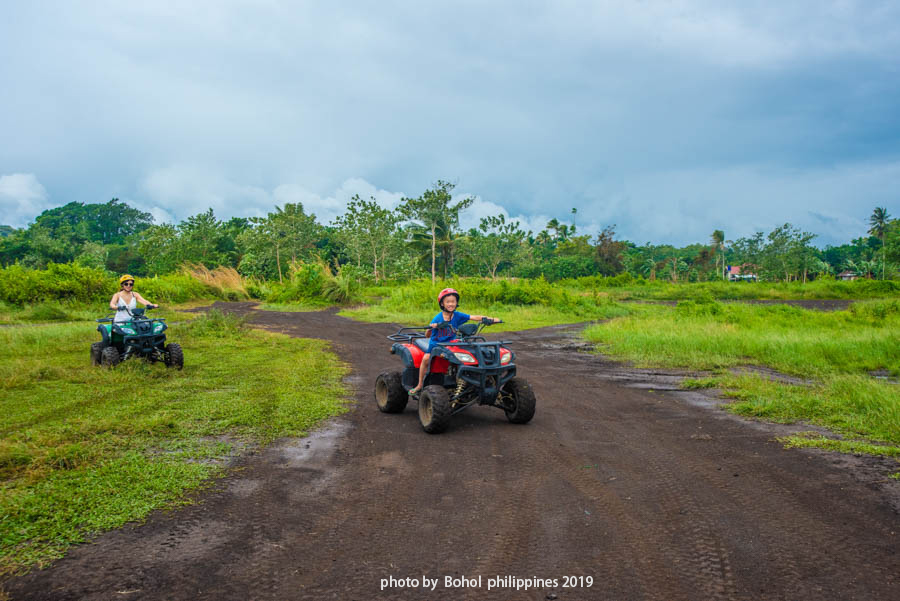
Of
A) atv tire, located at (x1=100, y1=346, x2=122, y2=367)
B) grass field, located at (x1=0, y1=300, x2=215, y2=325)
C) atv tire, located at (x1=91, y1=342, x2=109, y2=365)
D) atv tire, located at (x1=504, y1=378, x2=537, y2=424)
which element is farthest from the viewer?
grass field, located at (x1=0, y1=300, x2=215, y2=325)

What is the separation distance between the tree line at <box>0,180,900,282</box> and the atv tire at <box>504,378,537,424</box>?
28665mm

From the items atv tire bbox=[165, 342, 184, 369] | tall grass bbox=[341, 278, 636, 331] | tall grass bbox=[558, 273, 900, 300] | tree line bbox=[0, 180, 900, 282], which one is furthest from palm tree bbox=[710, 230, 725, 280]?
atv tire bbox=[165, 342, 184, 369]

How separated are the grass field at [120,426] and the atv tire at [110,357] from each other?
19 cm

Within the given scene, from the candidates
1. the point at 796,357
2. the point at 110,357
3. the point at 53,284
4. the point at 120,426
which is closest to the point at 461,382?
the point at 120,426

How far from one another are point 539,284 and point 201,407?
23890 millimetres

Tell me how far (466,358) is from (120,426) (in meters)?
3.60

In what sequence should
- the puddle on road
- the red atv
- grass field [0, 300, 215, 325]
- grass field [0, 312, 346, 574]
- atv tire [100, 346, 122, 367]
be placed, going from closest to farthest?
grass field [0, 312, 346, 574]
the puddle on road
the red atv
atv tire [100, 346, 122, 367]
grass field [0, 300, 215, 325]

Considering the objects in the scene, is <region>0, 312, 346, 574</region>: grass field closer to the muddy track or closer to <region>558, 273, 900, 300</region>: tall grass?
the muddy track

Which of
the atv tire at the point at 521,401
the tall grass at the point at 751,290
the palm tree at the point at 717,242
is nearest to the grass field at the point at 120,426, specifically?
the atv tire at the point at 521,401

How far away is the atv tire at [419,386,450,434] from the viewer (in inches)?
229

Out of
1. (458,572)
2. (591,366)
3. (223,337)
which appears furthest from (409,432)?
(223,337)

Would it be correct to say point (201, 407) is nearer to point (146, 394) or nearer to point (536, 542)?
point (146, 394)

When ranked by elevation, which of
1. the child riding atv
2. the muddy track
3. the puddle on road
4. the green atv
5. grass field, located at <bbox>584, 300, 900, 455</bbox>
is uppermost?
the child riding atv

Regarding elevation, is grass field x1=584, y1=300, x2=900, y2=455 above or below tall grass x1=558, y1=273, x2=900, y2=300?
below
